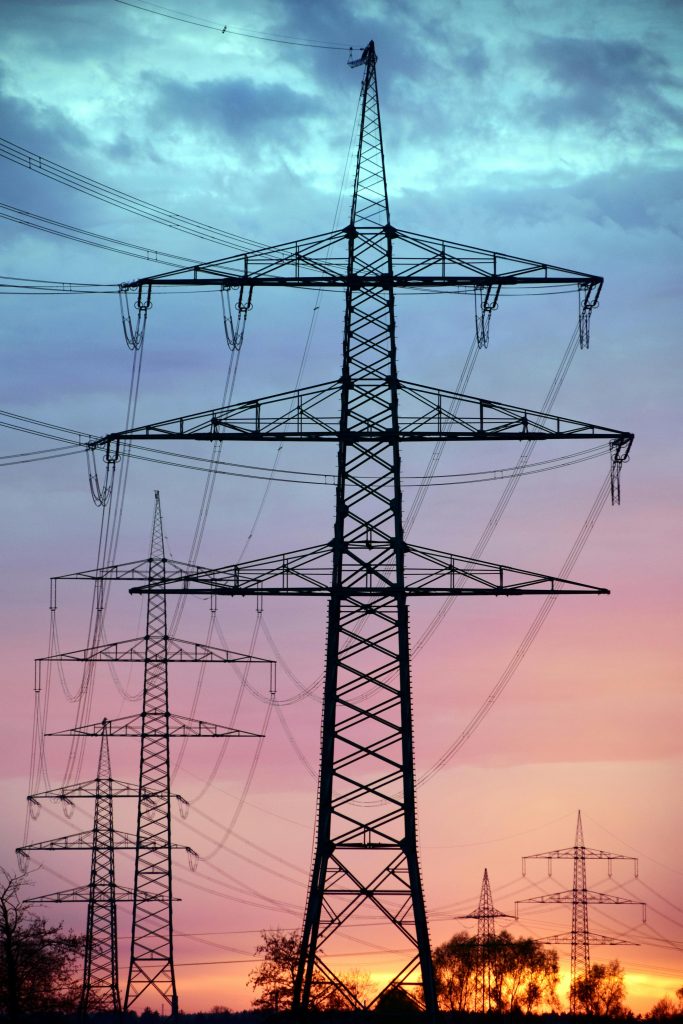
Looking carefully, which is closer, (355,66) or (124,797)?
(355,66)

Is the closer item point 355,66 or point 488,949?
point 355,66

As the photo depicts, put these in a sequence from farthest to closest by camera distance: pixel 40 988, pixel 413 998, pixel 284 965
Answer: pixel 284 965
pixel 40 988
pixel 413 998

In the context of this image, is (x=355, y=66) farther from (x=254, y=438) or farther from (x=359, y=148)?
(x=254, y=438)

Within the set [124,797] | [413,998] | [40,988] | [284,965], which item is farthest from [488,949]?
[413,998]

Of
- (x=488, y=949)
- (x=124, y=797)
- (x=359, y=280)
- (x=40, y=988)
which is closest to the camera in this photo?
(x=359, y=280)

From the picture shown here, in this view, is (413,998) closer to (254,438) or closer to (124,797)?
(254,438)

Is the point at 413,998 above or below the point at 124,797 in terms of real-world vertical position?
below

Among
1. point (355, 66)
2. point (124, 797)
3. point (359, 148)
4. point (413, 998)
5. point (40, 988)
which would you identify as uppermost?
point (355, 66)

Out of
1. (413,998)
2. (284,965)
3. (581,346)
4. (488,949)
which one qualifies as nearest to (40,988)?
(284,965)

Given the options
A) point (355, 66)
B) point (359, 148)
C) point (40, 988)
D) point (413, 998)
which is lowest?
point (413, 998)
